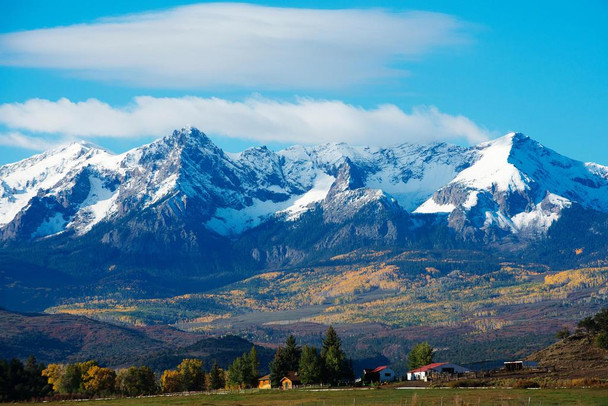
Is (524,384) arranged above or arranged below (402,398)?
above

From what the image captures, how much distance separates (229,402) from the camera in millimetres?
161750

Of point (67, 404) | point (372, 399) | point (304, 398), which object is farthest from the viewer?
point (67, 404)

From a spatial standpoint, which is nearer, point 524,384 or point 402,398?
point 402,398

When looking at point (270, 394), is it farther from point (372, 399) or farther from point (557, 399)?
point (557, 399)

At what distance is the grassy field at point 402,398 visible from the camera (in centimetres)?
13650

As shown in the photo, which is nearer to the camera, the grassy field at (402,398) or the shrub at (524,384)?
the grassy field at (402,398)

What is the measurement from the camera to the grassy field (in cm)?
13650

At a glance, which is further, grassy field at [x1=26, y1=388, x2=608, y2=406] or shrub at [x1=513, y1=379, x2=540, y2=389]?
shrub at [x1=513, y1=379, x2=540, y2=389]

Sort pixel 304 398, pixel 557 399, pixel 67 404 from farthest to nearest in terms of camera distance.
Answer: pixel 67 404, pixel 304 398, pixel 557 399

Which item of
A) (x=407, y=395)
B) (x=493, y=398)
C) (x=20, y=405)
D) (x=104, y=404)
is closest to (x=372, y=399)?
(x=407, y=395)

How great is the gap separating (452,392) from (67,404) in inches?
2397

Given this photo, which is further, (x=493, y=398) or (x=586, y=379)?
(x=586, y=379)

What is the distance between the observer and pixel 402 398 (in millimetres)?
149625

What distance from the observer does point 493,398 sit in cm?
14225
